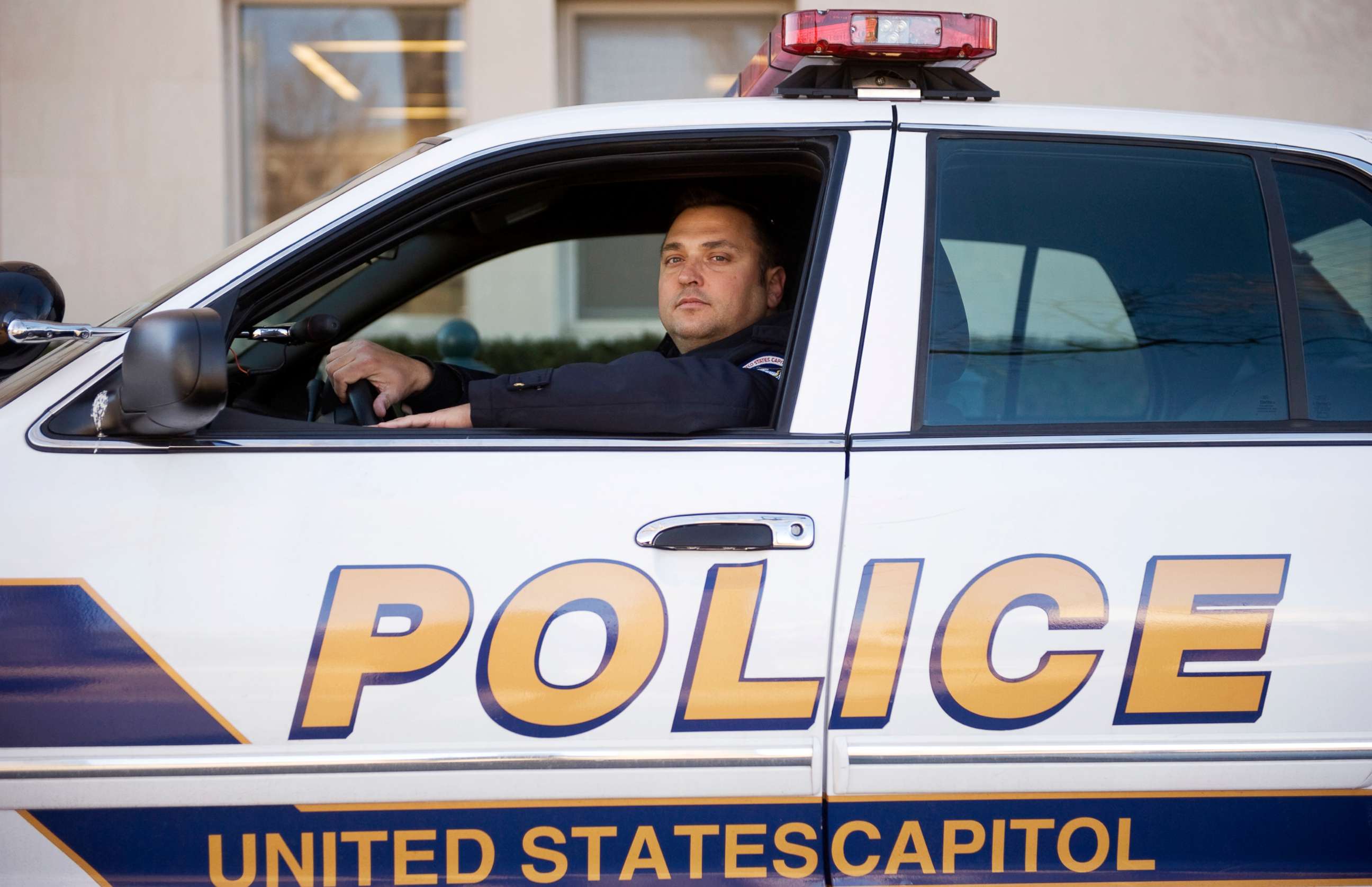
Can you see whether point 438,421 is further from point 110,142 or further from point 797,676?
point 110,142

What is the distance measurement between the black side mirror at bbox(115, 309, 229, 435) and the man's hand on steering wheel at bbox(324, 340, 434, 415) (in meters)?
0.66

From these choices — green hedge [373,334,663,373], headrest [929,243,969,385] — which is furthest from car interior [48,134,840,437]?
green hedge [373,334,663,373]

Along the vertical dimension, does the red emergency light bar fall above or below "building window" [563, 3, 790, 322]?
below

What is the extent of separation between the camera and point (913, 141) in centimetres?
184

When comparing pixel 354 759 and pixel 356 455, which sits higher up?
pixel 356 455

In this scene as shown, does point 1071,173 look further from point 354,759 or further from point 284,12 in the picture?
point 284,12

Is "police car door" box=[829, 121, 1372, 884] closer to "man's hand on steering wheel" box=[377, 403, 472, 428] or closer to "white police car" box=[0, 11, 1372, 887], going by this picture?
"white police car" box=[0, 11, 1372, 887]

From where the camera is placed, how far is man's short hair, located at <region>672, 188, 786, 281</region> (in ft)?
8.29

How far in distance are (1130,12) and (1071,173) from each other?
15.9 feet

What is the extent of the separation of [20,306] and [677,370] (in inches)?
49.7

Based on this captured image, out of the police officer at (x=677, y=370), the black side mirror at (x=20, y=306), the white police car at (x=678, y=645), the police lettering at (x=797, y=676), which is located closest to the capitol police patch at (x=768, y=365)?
the police officer at (x=677, y=370)

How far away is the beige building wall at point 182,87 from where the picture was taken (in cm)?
582

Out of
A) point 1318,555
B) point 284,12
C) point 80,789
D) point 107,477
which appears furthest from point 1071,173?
point 284,12

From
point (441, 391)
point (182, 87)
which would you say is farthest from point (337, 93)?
point (441, 391)
